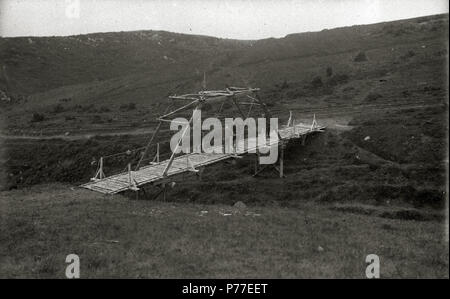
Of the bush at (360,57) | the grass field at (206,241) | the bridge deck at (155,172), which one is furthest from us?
the bush at (360,57)

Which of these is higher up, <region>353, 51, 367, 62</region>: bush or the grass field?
<region>353, 51, 367, 62</region>: bush

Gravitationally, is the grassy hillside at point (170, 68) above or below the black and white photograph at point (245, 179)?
above

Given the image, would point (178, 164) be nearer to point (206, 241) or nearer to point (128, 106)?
point (206, 241)

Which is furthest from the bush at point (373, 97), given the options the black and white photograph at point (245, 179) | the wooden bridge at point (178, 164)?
the wooden bridge at point (178, 164)

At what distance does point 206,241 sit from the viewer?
12.2 m

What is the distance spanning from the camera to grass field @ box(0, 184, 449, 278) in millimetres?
9891

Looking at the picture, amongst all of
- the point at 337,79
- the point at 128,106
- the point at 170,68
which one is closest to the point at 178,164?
the point at 128,106

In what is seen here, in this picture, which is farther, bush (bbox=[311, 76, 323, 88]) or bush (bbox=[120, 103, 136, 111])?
bush (bbox=[120, 103, 136, 111])

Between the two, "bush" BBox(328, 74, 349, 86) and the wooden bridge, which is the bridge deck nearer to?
the wooden bridge

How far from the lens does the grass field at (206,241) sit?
32.4ft

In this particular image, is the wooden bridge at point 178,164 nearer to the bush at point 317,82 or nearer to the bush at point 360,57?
the bush at point 317,82

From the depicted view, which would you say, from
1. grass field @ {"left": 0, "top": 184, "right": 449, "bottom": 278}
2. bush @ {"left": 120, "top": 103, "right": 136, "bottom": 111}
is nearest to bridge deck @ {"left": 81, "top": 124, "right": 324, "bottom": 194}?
grass field @ {"left": 0, "top": 184, "right": 449, "bottom": 278}

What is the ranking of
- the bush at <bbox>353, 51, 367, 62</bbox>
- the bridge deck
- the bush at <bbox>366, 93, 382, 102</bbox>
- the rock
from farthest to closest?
the bush at <bbox>353, 51, 367, 62</bbox> → the bush at <bbox>366, 93, 382, 102</bbox> → the rock → the bridge deck
